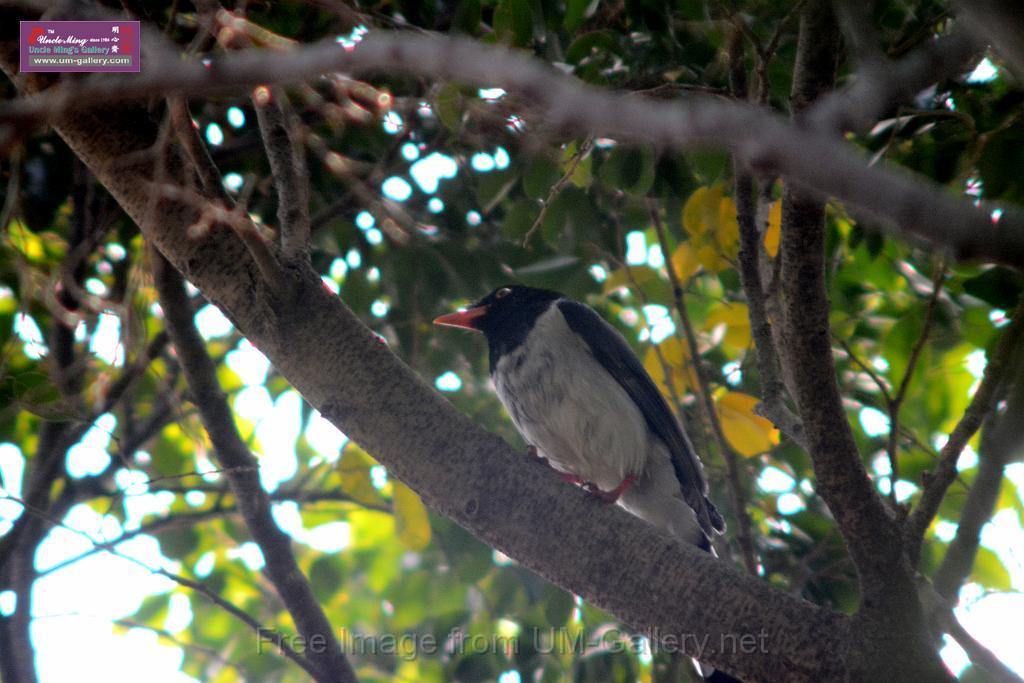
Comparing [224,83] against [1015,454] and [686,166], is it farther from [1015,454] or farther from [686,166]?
[686,166]

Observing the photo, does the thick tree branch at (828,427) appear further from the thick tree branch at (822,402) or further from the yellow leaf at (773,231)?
the yellow leaf at (773,231)

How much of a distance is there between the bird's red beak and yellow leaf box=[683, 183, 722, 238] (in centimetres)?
128

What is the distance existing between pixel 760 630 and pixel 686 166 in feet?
7.82

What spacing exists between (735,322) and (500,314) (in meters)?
1.18

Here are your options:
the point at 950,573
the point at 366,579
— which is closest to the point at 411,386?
the point at 950,573

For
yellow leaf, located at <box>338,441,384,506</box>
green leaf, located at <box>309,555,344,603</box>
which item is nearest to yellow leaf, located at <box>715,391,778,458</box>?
yellow leaf, located at <box>338,441,384,506</box>

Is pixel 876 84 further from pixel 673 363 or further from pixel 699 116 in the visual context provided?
pixel 673 363

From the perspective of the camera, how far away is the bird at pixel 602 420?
4.21 metres

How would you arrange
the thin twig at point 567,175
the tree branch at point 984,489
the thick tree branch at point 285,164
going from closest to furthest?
1. the tree branch at point 984,489
2. the thick tree branch at point 285,164
3. the thin twig at point 567,175

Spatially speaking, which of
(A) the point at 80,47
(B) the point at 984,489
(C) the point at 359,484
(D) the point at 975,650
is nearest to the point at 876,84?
(B) the point at 984,489

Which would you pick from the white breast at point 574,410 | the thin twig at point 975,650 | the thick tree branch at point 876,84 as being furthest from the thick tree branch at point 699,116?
the white breast at point 574,410

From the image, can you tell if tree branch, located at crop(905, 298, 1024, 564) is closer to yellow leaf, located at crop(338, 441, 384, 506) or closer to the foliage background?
the foliage background

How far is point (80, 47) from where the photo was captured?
328cm

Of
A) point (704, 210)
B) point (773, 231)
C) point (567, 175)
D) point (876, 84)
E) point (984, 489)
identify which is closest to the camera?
point (876, 84)
